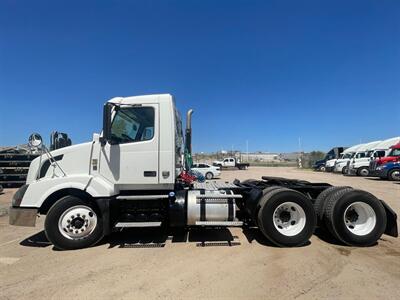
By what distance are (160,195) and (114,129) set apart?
1674mm

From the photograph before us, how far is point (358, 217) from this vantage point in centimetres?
640

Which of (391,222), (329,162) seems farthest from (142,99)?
(329,162)

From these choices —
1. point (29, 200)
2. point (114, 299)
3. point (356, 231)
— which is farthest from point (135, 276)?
point (356, 231)

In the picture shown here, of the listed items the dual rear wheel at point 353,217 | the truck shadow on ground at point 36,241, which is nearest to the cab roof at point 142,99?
the truck shadow on ground at point 36,241

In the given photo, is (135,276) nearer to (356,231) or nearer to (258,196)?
(258,196)

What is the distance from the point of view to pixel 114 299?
13.0ft

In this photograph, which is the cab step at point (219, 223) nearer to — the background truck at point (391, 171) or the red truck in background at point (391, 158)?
the background truck at point (391, 171)

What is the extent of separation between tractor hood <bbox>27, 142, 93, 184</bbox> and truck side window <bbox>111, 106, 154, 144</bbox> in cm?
65

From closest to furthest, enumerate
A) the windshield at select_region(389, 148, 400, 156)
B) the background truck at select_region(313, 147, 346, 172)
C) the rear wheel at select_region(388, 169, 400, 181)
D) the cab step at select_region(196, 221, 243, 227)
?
the cab step at select_region(196, 221, 243, 227) < the rear wheel at select_region(388, 169, 400, 181) < the windshield at select_region(389, 148, 400, 156) < the background truck at select_region(313, 147, 346, 172)

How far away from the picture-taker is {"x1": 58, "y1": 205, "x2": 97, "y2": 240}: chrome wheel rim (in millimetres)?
6129

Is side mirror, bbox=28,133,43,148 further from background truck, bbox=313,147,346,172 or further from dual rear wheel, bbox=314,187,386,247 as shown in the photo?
background truck, bbox=313,147,346,172

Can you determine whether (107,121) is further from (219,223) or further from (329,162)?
(329,162)

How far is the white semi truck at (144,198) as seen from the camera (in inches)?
242

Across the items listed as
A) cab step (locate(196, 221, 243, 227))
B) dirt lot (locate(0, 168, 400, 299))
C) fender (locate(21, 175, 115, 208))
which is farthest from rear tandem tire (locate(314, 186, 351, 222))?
fender (locate(21, 175, 115, 208))
